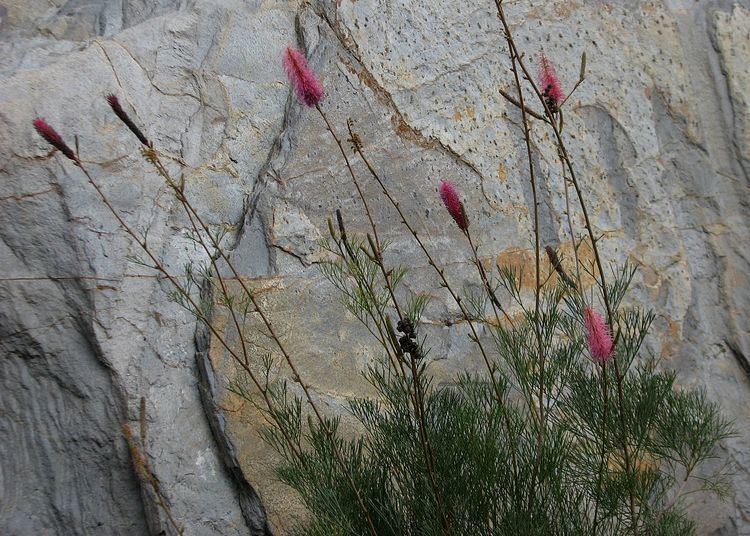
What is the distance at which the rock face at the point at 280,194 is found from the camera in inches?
67.6

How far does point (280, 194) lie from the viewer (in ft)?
6.28

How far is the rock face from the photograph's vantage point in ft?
5.64

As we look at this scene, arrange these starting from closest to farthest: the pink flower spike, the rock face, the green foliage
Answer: the pink flower spike < the green foliage < the rock face

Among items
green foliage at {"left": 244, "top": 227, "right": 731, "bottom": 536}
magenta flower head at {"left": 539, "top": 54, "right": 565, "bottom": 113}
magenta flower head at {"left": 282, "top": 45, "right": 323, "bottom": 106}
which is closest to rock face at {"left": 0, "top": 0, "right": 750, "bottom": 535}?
green foliage at {"left": 244, "top": 227, "right": 731, "bottom": 536}

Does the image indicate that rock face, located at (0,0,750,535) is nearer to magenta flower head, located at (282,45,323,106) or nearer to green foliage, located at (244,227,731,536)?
green foliage, located at (244,227,731,536)

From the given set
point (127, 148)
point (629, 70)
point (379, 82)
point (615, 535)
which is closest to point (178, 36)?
point (127, 148)

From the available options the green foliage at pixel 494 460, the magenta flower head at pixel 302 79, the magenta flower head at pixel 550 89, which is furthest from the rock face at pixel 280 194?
the magenta flower head at pixel 550 89

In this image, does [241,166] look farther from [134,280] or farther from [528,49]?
[528,49]

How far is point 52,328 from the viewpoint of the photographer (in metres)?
1.74

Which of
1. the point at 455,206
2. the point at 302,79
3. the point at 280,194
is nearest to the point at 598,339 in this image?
the point at 455,206

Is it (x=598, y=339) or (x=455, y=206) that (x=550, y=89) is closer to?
(x=455, y=206)

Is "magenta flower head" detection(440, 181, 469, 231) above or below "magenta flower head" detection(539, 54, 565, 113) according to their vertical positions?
below

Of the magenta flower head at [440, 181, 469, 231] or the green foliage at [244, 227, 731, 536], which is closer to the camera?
the magenta flower head at [440, 181, 469, 231]

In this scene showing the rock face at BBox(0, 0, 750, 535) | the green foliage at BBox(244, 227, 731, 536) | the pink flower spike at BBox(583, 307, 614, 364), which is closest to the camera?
the pink flower spike at BBox(583, 307, 614, 364)
